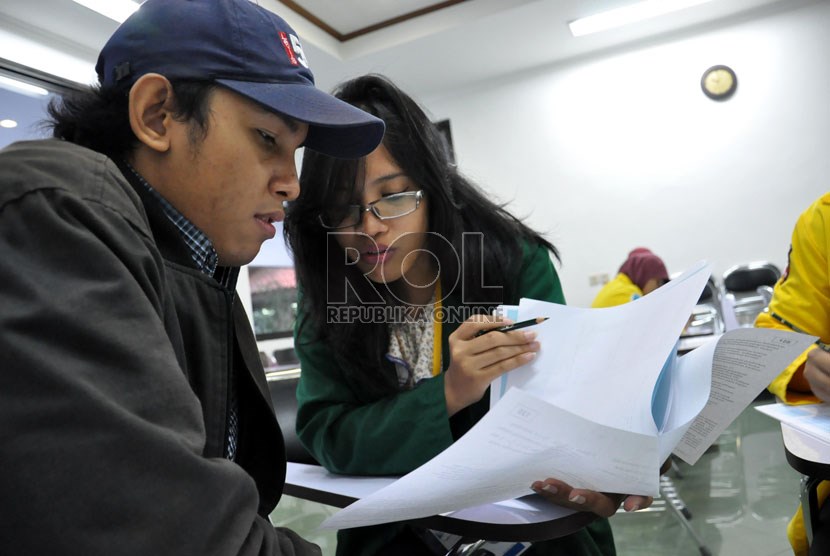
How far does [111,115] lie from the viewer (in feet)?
2.43

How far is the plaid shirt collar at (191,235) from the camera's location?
0.73 metres

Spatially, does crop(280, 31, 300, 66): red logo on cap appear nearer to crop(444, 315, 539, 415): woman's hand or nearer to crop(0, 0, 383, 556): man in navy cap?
crop(0, 0, 383, 556): man in navy cap

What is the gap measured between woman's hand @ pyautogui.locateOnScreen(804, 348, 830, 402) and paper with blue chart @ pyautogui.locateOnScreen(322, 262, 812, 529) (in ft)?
1.14

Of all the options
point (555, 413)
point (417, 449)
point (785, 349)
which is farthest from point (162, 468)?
point (785, 349)

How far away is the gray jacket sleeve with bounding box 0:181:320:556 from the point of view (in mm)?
371

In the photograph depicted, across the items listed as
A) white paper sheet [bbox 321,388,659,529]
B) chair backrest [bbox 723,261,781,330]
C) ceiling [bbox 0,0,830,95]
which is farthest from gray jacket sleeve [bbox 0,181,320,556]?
chair backrest [bbox 723,261,781,330]

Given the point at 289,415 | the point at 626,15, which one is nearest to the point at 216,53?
the point at 289,415

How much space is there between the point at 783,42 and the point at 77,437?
6.78 meters

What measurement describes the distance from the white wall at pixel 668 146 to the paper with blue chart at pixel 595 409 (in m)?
4.51

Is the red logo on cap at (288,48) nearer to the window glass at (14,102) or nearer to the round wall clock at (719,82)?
the window glass at (14,102)

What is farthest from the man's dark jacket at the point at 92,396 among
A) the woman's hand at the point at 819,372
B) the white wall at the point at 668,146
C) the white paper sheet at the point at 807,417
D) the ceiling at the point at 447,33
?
the white wall at the point at 668,146

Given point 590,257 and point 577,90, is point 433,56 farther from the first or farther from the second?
point 590,257

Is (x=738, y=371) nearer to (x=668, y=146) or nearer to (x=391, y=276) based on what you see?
(x=391, y=276)

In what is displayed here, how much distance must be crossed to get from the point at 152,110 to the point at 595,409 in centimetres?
72
